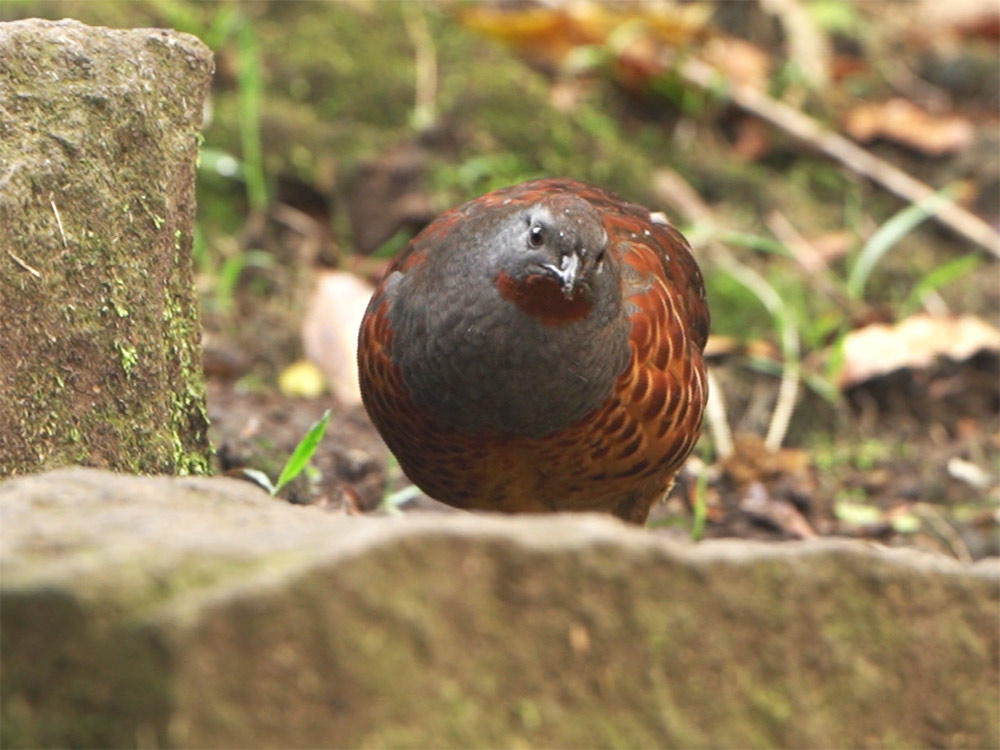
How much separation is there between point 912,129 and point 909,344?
2107 millimetres

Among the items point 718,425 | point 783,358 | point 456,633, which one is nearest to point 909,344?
point 783,358

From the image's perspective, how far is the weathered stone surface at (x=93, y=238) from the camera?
3.03m

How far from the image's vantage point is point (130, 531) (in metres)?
1.94

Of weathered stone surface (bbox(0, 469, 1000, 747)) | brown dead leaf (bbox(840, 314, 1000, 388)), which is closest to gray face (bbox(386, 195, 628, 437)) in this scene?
weathered stone surface (bbox(0, 469, 1000, 747))

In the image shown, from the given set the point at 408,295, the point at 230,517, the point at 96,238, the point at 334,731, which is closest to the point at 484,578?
the point at 334,731

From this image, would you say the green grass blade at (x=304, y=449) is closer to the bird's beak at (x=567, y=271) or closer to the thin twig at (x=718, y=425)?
the bird's beak at (x=567, y=271)

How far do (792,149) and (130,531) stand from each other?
6.07 meters

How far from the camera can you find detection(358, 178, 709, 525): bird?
3543mm

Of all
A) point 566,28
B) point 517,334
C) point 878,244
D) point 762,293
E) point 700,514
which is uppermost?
point 517,334

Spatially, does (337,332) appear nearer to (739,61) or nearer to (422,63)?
(422,63)

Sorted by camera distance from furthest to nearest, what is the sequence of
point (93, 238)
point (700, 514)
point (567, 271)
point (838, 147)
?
point (838, 147), point (700, 514), point (567, 271), point (93, 238)

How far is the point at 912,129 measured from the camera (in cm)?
765

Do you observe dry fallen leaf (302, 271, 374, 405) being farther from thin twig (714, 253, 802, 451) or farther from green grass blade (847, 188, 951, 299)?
green grass blade (847, 188, 951, 299)

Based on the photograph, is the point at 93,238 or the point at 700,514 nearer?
the point at 93,238
